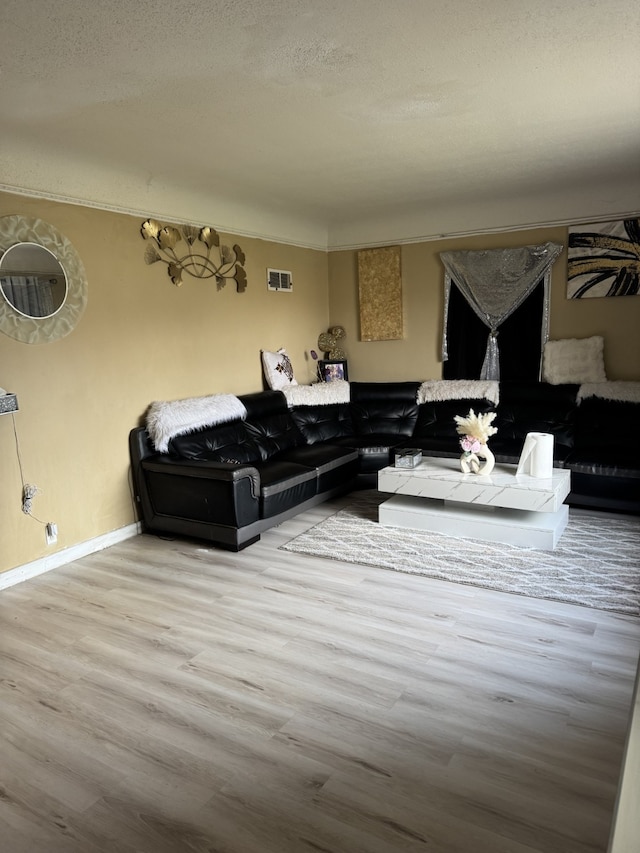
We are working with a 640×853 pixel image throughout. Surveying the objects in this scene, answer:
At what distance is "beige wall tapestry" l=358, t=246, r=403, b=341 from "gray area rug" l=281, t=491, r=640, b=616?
2.64 metres

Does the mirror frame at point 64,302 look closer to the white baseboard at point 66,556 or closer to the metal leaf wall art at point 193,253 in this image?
the metal leaf wall art at point 193,253

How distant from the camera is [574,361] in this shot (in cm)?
536

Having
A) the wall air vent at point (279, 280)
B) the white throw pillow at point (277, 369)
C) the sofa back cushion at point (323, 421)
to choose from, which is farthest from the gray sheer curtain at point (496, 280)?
the white throw pillow at point (277, 369)

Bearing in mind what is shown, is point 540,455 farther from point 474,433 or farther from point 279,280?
point 279,280

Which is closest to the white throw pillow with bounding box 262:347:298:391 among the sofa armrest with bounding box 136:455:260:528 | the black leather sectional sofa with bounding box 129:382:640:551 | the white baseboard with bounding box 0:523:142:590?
the black leather sectional sofa with bounding box 129:382:640:551

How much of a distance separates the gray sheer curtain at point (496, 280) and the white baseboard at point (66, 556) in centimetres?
365

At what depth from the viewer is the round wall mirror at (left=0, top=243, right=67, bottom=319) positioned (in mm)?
3441

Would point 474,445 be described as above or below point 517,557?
above

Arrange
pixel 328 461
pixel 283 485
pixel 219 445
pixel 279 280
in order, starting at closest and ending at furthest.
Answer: pixel 283 485, pixel 219 445, pixel 328 461, pixel 279 280

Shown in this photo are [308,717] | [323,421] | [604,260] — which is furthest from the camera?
[323,421]

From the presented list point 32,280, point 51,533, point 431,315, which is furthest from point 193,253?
point 431,315

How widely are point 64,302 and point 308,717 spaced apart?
2.90 m

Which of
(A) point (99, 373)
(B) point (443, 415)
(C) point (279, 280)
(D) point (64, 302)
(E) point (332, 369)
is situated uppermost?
(C) point (279, 280)

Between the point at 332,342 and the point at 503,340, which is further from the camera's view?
the point at 332,342
